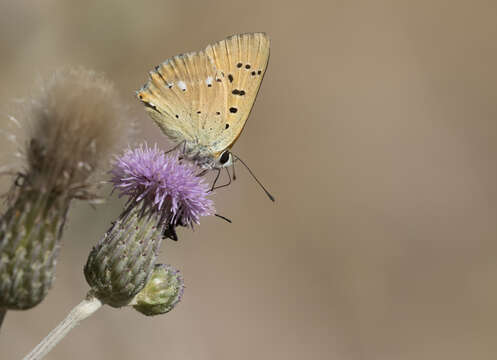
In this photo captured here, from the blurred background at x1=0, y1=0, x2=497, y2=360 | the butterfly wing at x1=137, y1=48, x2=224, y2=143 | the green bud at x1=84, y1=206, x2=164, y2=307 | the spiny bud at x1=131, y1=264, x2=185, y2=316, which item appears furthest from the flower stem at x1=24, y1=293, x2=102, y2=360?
the blurred background at x1=0, y1=0, x2=497, y2=360

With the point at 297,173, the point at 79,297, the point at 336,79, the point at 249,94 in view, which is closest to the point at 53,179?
the point at 249,94

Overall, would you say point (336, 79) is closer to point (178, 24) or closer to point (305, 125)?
point (305, 125)

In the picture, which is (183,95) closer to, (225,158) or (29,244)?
(225,158)

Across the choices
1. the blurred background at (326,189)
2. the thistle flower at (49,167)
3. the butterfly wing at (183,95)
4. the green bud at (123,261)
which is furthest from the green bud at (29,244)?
the blurred background at (326,189)

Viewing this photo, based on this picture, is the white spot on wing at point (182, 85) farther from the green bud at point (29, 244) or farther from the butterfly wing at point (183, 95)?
the green bud at point (29, 244)

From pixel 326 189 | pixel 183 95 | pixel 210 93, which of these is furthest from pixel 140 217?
pixel 326 189

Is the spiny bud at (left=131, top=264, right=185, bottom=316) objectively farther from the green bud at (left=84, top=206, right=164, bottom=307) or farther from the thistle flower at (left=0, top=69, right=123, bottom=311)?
the thistle flower at (left=0, top=69, right=123, bottom=311)

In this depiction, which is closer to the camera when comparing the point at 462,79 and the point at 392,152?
the point at 392,152
